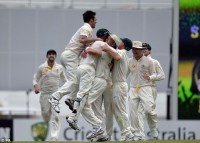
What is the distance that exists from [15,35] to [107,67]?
32.0 ft

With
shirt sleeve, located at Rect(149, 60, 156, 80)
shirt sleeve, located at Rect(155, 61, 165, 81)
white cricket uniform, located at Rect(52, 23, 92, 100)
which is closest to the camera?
white cricket uniform, located at Rect(52, 23, 92, 100)

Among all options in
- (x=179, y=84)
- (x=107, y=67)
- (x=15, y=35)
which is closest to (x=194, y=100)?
(x=179, y=84)

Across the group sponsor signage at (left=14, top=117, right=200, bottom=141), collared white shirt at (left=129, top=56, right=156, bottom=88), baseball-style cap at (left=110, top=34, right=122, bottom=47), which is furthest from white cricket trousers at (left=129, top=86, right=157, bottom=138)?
sponsor signage at (left=14, top=117, right=200, bottom=141)

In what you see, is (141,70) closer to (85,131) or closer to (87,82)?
(87,82)

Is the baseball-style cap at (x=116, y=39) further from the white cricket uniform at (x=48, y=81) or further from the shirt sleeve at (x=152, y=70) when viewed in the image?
the white cricket uniform at (x=48, y=81)

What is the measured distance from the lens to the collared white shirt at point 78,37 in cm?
2283

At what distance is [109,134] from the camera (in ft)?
76.6

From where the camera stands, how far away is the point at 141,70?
25.6 metres

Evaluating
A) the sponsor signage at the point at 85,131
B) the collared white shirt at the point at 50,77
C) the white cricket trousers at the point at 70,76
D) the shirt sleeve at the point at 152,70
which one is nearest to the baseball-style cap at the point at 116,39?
the white cricket trousers at the point at 70,76

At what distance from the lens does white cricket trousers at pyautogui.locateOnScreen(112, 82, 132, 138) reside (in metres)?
22.7

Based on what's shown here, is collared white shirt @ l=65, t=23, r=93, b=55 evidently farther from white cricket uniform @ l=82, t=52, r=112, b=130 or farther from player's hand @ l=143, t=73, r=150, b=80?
player's hand @ l=143, t=73, r=150, b=80

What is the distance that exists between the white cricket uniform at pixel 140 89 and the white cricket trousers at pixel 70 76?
7.79 feet

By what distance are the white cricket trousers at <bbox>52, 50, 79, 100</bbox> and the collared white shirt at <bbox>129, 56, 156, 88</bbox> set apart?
2.36m

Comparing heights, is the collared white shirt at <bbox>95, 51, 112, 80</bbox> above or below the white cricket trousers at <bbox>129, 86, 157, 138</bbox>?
above
